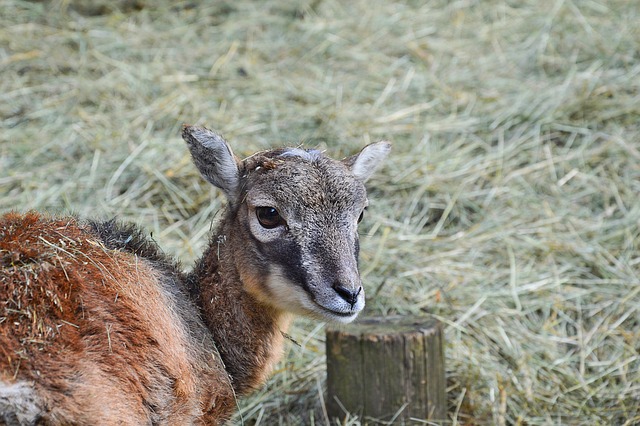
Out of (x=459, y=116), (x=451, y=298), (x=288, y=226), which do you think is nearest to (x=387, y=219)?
(x=451, y=298)

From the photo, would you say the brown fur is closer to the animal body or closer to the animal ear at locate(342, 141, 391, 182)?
the animal body

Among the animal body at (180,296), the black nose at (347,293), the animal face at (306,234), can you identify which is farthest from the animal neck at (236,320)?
the black nose at (347,293)

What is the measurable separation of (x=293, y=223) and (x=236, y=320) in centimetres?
73

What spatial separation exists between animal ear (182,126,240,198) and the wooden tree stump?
153cm

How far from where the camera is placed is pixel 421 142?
945 centimetres

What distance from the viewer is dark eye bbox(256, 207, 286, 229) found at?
5.24m

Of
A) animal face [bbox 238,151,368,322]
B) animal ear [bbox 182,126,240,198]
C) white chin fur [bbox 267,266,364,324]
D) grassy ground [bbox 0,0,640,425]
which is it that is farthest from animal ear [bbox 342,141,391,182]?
grassy ground [bbox 0,0,640,425]

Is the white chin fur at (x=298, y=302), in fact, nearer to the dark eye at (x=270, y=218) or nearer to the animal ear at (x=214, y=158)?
the dark eye at (x=270, y=218)

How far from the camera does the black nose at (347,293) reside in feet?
16.2

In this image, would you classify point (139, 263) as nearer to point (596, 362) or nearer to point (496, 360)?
point (496, 360)

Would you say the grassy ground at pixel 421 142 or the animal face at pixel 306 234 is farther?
the grassy ground at pixel 421 142

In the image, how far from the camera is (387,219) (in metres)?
8.67

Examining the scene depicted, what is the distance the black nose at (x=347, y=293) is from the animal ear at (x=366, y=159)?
106cm

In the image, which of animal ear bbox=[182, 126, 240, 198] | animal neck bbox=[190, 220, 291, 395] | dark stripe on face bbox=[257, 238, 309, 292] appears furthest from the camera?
animal ear bbox=[182, 126, 240, 198]
